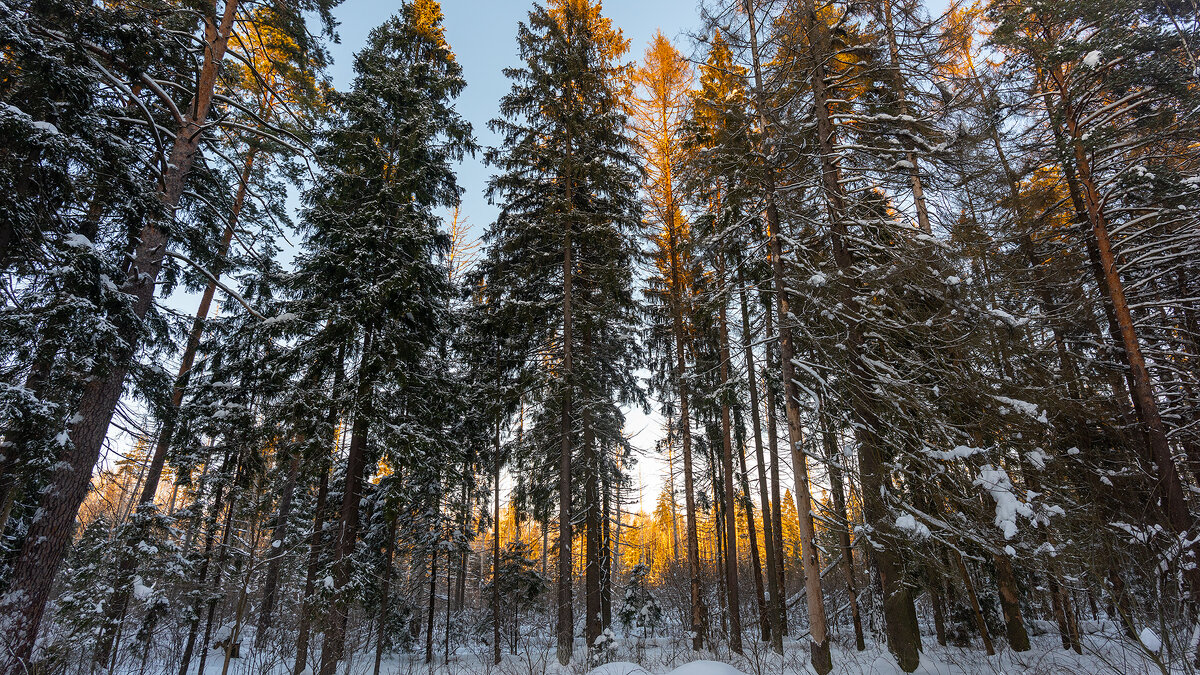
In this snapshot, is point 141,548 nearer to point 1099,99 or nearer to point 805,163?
point 805,163

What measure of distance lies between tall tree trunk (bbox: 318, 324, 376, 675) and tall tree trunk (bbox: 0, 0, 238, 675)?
3649mm

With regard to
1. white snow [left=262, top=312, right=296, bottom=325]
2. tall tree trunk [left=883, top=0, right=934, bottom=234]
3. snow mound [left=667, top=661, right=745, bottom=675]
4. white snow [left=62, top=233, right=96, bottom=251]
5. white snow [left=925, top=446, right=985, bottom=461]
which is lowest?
snow mound [left=667, top=661, right=745, bottom=675]

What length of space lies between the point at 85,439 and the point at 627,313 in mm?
11265

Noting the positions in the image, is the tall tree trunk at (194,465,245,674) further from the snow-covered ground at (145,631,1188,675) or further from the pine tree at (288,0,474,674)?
the pine tree at (288,0,474,674)

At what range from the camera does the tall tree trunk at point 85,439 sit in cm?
578

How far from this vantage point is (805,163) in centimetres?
873

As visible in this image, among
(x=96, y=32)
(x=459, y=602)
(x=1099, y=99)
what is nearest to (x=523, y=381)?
(x=96, y=32)

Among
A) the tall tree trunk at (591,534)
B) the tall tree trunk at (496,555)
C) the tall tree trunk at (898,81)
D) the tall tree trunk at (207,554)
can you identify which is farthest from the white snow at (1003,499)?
the tall tree trunk at (207,554)

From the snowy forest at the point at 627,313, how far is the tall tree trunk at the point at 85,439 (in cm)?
5

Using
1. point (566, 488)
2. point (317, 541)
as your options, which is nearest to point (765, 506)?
point (566, 488)

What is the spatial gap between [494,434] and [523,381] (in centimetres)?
558

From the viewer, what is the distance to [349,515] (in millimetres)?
9805

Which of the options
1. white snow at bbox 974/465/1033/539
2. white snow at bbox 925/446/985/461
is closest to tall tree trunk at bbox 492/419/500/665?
white snow at bbox 925/446/985/461

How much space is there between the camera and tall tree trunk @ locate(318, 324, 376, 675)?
876 centimetres
